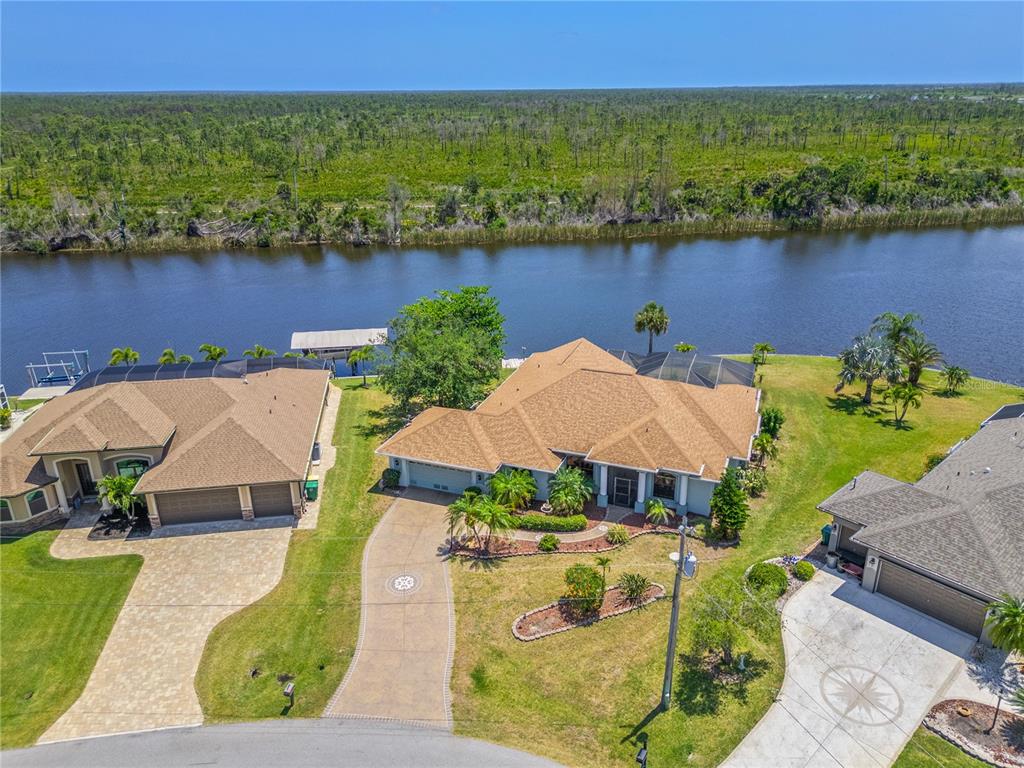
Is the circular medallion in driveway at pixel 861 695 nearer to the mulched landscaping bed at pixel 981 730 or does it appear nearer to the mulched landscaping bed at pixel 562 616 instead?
the mulched landscaping bed at pixel 981 730

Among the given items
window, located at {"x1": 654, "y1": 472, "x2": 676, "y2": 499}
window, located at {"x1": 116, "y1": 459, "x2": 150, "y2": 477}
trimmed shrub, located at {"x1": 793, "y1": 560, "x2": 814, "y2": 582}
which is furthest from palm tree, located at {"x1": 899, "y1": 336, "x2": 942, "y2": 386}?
window, located at {"x1": 116, "y1": 459, "x2": 150, "y2": 477}

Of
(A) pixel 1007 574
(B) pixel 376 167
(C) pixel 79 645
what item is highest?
(B) pixel 376 167

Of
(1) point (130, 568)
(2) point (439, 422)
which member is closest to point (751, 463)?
(2) point (439, 422)

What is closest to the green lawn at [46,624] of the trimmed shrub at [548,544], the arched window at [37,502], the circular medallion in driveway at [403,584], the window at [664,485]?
the arched window at [37,502]

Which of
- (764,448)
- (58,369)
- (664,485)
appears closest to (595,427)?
(664,485)

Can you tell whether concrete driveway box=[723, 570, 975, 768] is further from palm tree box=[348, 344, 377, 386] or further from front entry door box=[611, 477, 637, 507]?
palm tree box=[348, 344, 377, 386]

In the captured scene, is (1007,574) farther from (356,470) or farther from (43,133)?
(43,133)
